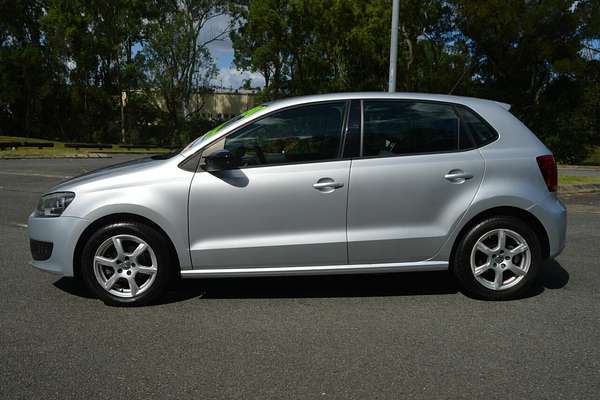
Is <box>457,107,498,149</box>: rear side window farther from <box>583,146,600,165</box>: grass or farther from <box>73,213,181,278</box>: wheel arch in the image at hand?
<box>583,146,600,165</box>: grass

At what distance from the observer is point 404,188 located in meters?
4.89

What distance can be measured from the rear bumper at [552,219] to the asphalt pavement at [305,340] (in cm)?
49

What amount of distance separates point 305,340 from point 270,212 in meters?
1.13

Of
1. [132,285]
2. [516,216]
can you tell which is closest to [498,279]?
[516,216]

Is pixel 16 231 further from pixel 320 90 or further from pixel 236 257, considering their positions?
Answer: pixel 320 90

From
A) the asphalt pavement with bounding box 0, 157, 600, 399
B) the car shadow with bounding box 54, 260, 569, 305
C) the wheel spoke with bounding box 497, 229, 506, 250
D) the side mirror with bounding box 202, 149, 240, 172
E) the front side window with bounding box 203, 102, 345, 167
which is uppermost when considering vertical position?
the front side window with bounding box 203, 102, 345, 167

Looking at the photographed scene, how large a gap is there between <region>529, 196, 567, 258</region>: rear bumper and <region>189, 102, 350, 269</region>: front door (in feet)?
5.52

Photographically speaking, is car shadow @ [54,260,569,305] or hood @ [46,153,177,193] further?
car shadow @ [54,260,569,305]

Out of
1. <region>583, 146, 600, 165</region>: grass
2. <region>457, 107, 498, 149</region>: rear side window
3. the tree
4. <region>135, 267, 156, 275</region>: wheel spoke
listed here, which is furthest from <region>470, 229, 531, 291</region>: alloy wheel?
the tree

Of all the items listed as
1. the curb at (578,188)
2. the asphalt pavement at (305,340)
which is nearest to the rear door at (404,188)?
the asphalt pavement at (305,340)

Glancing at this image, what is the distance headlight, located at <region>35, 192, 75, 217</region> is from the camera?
489 cm

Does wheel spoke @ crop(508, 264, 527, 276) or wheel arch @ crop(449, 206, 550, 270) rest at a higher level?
wheel arch @ crop(449, 206, 550, 270)

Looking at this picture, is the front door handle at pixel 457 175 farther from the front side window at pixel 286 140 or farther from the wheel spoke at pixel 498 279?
the front side window at pixel 286 140

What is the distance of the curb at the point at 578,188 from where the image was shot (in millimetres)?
13367
